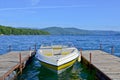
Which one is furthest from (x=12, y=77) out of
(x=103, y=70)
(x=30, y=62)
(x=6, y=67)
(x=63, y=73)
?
(x=30, y=62)

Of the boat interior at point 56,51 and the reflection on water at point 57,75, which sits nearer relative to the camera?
the reflection on water at point 57,75

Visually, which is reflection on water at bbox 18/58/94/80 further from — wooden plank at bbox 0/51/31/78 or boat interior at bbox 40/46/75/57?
boat interior at bbox 40/46/75/57

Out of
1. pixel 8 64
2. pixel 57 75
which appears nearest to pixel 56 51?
pixel 57 75

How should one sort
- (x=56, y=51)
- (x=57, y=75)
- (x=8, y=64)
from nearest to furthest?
(x=57, y=75) < (x=8, y=64) < (x=56, y=51)

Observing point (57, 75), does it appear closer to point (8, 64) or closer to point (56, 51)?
point (8, 64)

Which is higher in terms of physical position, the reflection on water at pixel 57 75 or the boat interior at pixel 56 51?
the boat interior at pixel 56 51

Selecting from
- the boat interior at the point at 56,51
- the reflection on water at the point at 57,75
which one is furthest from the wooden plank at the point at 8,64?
the boat interior at the point at 56,51

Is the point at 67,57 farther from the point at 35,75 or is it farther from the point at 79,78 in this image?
the point at 35,75

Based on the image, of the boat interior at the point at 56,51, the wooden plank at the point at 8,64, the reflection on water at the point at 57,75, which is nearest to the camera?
Result: the wooden plank at the point at 8,64

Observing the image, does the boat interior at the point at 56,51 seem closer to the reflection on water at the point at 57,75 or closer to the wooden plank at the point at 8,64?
the reflection on water at the point at 57,75

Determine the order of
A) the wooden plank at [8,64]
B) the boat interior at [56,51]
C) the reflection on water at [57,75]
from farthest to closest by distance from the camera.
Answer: the boat interior at [56,51], the reflection on water at [57,75], the wooden plank at [8,64]

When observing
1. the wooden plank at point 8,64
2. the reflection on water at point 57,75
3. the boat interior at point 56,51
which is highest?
the boat interior at point 56,51

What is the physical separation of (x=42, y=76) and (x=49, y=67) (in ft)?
7.31

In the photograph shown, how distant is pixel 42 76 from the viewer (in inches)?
875
